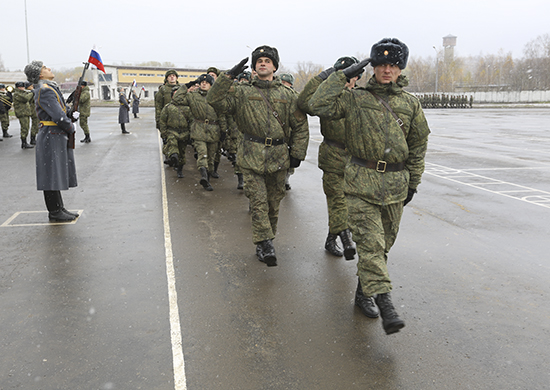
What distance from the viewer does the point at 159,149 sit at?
15.9m

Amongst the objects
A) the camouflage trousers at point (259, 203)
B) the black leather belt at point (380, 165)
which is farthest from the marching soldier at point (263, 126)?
the black leather belt at point (380, 165)

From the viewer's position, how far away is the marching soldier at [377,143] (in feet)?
12.2

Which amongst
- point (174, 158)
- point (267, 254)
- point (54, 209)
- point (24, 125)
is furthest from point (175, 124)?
point (24, 125)

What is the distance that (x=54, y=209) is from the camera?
6.94 metres

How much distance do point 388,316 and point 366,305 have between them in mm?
620

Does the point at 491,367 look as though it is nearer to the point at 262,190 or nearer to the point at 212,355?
the point at 212,355

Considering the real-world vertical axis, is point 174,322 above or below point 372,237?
below

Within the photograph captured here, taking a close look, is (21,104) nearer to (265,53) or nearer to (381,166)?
(265,53)

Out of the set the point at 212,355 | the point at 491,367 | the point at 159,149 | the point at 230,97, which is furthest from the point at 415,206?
the point at 159,149

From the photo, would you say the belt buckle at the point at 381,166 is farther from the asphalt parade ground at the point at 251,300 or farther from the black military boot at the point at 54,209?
the black military boot at the point at 54,209

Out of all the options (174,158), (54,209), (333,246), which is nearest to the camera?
(333,246)

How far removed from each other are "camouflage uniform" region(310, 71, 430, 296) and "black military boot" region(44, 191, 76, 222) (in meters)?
4.64

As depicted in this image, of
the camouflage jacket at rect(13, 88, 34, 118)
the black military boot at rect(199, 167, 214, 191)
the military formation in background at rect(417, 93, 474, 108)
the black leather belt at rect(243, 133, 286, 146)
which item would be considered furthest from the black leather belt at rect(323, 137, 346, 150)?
the military formation in background at rect(417, 93, 474, 108)

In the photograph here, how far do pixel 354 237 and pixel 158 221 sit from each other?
3861mm
